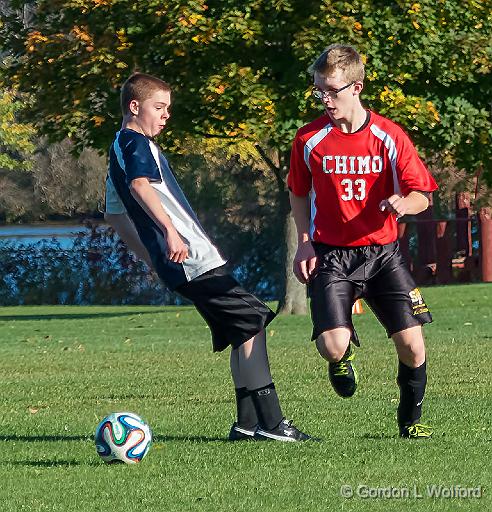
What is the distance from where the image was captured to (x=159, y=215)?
7.80m

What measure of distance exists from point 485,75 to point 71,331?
848cm

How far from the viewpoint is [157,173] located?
8.00m

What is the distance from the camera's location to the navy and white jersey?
7977 mm

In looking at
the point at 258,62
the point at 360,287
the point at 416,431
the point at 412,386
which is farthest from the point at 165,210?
the point at 258,62

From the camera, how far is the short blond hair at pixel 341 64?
25.8 ft

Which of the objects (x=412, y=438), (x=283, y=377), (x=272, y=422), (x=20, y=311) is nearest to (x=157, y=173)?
(x=272, y=422)

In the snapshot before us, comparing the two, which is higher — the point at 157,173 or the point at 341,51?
the point at 341,51

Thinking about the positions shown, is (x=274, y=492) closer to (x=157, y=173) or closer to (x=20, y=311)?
(x=157, y=173)

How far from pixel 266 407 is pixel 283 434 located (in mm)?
182

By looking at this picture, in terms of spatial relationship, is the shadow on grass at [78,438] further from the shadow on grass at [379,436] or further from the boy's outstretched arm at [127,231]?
A: the boy's outstretched arm at [127,231]

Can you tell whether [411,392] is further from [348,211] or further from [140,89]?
[140,89]

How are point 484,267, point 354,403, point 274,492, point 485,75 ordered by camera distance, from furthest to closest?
point 484,267, point 485,75, point 354,403, point 274,492

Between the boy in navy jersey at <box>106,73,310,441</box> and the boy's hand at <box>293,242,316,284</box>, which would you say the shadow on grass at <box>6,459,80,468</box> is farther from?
the boy's hand at <box>293,242,316,284</box>

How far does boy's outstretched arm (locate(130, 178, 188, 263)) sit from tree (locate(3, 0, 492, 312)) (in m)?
15.3
